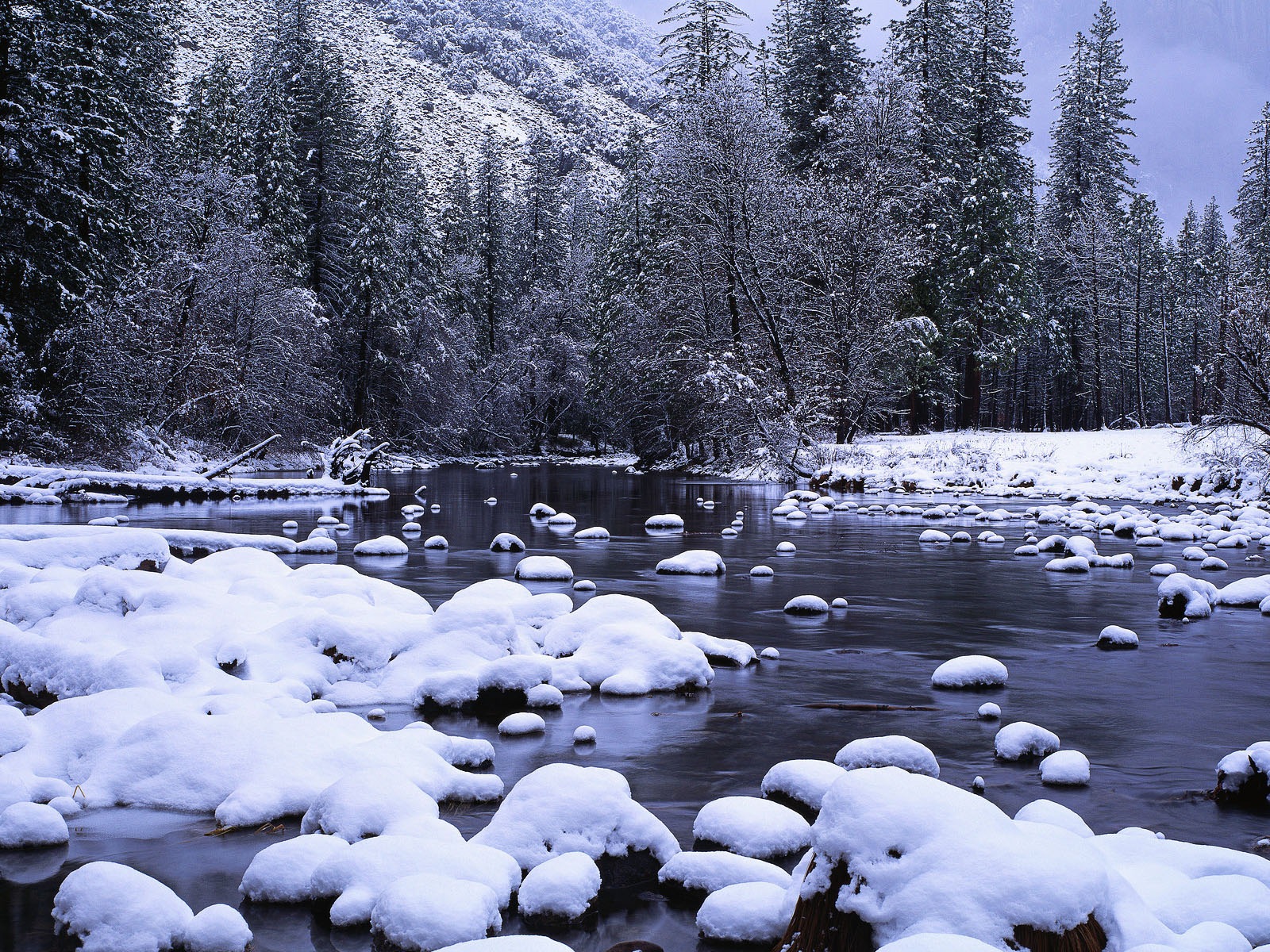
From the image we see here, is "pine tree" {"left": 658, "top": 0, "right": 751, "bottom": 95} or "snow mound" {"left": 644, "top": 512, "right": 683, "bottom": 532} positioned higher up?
"pine tree" {"left": 658, "top": 0, "right": 751, "bottom": 95}

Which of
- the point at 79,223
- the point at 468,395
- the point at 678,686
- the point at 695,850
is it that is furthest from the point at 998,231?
the point at 695,850

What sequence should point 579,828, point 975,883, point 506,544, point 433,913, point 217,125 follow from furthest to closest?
point 217,125 < point 506,544 < point 579,828 < point 433,913 < point 975,883

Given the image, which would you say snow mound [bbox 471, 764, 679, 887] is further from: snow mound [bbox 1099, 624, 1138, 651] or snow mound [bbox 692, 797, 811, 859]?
snow mound [bbox 1099, 624, 1138, 651]

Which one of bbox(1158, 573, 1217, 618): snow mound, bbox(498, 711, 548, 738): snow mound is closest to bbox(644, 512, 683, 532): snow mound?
bbox(1158, 573, 1217, 618): snow mound

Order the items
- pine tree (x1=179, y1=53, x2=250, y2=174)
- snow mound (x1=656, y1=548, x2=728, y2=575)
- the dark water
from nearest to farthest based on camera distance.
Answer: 1. the dark water
2. snow mound (x1=656, y1=548, x2=728, y2=575)
3. pine tree (x1=179, y1=53, x2=250, y2=174)

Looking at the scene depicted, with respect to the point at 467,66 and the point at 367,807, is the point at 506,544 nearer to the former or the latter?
the point at 367,807

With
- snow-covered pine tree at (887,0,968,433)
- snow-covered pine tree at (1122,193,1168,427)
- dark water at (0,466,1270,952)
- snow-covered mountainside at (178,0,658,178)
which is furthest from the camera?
snow-covered mountainside at (178,0,658,178)

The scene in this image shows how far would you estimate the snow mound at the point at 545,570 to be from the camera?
10.4m

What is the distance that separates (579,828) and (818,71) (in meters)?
38.9

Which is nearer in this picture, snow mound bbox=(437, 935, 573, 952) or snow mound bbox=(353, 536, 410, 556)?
snow mound bbox=(437, 935, 573, 952)

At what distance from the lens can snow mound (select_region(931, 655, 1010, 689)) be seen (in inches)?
256

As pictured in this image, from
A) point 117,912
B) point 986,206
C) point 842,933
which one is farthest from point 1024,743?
point 986,206

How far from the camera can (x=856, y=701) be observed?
610cm

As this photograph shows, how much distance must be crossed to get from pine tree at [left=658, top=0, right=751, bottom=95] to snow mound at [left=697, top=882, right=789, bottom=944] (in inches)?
1453
